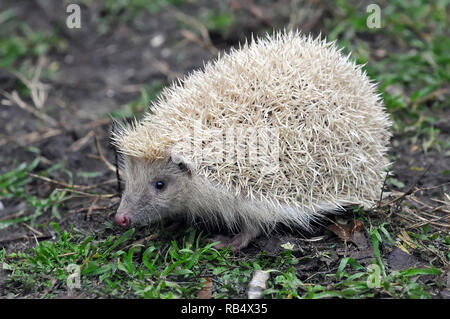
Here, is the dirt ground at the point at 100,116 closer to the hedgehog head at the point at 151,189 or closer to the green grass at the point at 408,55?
the green grass at the point at 408,55

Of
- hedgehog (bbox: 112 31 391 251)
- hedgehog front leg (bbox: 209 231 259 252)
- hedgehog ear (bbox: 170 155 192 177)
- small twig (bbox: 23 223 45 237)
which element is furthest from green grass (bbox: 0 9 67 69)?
hedgehog front leg (bbox: 209 231 259 252)

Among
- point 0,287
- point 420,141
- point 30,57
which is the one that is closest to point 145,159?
point 0,287

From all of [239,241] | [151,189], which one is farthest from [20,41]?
[239,241]

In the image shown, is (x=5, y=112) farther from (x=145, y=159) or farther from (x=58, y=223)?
(x=145, y=159)

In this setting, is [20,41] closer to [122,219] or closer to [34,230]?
[34,230]

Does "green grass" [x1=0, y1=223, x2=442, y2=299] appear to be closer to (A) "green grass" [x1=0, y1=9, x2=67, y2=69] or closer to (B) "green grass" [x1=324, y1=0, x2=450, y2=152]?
(B) "green grass" [x1=324, y1=0, x2=450, y2=152]

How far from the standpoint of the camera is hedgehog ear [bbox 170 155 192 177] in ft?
15.2

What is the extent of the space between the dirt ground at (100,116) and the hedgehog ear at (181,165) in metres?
1.01

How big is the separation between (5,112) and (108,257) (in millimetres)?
4386

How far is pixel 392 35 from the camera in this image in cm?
860

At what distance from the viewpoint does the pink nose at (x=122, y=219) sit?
4.74 m

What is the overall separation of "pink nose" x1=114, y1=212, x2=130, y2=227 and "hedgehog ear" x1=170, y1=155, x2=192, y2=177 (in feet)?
2.34

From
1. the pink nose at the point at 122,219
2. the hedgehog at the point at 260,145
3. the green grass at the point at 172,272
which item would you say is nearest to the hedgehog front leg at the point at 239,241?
the hedgehog at the point at 260,145
